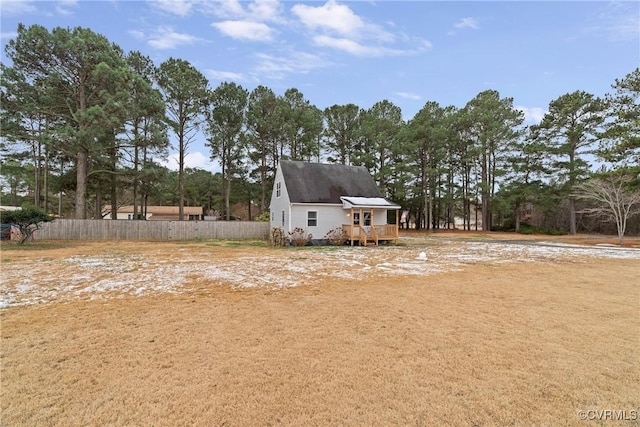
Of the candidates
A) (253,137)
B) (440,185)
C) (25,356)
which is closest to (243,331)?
(25,356)

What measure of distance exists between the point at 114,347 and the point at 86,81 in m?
22.5

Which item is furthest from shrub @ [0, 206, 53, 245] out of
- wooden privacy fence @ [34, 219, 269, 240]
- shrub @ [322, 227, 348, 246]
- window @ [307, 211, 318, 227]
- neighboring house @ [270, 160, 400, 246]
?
shrub @ [322, 227, 348, 246]

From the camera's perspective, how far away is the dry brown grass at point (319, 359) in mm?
2592

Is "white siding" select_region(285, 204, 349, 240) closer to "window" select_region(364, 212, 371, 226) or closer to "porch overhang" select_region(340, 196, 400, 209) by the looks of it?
"porch overhang" select_region(340, 196, 400, 209)

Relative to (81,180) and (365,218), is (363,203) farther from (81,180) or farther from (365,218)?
(81,180)

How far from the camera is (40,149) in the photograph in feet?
83.0

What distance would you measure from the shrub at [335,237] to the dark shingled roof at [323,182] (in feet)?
6.15

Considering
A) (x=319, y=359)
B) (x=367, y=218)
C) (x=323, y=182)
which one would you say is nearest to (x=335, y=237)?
(x=367, y=218)

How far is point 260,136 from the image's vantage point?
105 feet

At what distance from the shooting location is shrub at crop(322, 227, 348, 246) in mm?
18719

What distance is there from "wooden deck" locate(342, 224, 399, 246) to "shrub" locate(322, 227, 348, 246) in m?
0.27

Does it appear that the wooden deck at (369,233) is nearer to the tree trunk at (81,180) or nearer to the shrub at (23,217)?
the shrub at (23,217)

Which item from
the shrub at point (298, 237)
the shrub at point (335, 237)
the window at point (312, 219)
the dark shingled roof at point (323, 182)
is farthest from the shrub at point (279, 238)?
the shrub at point (335, 237)

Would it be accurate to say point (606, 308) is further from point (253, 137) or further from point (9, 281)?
point (253, 137)
